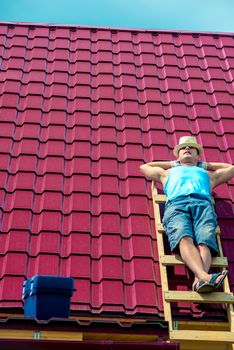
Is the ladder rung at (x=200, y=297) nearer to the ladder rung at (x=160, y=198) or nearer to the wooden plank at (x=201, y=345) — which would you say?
the wooden plank at (x=201, y=345)

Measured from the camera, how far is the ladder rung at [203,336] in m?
3.73

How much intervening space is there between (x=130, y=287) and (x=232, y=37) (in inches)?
202

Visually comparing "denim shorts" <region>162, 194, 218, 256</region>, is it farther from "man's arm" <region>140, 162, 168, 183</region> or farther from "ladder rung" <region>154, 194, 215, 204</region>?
"man's arm" <region>140, 162, 168, 183</region>

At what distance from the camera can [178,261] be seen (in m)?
4.32

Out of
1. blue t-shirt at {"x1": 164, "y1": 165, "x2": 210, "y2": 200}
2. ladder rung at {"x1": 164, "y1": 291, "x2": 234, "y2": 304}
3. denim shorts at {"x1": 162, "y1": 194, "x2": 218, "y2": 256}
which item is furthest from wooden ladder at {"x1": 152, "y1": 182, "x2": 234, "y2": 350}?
blue t-shirt at {"x1": 164, "y1": 165, "x2": 210, "y2": 200}

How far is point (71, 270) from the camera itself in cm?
443

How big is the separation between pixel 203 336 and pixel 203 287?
0.35 metres

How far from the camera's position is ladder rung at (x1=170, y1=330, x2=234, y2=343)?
12.2 feet

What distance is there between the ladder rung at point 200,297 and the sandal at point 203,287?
36 mm

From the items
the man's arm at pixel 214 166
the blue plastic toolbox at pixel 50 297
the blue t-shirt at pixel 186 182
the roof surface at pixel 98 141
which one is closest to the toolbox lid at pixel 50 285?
the blue plastic toolbox at pixel 50 297

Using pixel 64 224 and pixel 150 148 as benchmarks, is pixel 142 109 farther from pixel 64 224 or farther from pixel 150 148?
pixel 64 224

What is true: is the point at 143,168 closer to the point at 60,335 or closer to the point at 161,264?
the point at 161,264

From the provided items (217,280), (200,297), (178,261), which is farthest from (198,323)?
(178,261)

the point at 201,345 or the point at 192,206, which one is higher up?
the point at 192,206
